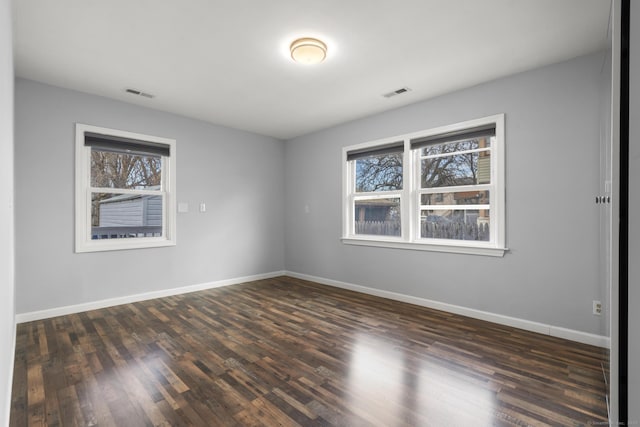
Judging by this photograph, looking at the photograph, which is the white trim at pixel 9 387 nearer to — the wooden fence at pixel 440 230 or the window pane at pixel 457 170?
the wooden fence at pixel 440 230

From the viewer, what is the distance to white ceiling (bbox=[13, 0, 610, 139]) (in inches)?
86.5

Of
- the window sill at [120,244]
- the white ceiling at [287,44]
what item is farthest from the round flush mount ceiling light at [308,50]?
the window sill at [120,244]

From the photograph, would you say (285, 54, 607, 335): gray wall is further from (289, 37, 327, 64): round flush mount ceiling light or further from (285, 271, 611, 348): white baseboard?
(289, 37, 327, 64): round flush mount ceiling light

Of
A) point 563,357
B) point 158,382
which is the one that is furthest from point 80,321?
point 563,357

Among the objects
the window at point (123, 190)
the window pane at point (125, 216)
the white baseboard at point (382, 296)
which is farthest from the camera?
the window pane at point (125, 216)

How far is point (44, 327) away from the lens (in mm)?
3146

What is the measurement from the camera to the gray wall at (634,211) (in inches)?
31.4

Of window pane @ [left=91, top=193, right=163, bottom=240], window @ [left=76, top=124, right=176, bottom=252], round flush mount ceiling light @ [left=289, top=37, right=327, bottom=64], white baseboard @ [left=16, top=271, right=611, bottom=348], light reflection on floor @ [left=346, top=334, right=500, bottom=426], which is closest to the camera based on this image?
light reflection on floor @ [left=346, top=334, right=500, bottom=426]

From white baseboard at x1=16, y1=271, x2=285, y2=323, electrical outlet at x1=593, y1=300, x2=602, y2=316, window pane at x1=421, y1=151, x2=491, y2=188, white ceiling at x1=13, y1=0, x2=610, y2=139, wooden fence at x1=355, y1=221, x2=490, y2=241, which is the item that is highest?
white ceiling at x1=13, y1=0, x2=610, y2=139

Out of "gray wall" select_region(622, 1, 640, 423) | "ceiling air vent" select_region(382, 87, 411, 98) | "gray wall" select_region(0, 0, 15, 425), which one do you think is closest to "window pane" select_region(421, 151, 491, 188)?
"ceiling air vent" select_region(382, 87, 411, 98)

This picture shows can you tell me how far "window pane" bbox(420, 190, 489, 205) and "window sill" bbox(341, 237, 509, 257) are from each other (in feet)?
1.67

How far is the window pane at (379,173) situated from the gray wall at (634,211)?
3368 millimetres

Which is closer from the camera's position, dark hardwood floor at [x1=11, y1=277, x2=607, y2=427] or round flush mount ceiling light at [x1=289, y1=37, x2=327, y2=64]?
dark hardwood floor at [x1=11, y1=277, x2=607, y2=427]

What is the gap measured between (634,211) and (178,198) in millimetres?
4635
